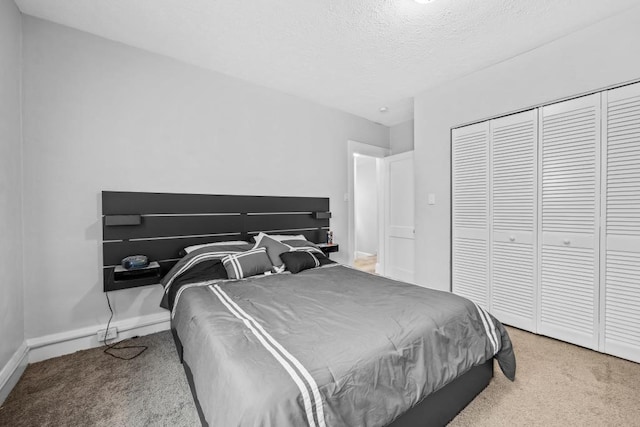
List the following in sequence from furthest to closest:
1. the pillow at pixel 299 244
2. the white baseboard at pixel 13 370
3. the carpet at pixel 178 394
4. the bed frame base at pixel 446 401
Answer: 1. the pillow at pixel 299 244
2. the white baseboard at pixel 13 370
3. the carpet at pixel 178 394
4. the bed frame base at pixel 446 401

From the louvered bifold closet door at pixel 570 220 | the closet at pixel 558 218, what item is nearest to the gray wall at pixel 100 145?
the closet at pixel 558 218

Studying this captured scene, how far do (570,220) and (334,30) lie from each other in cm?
256

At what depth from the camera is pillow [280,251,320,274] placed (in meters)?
2.51

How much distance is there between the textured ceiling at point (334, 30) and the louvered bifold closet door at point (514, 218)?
738 millimetres

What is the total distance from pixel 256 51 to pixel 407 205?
2.87 meters

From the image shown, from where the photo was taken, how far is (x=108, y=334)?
2328 millimetres

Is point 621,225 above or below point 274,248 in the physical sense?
above

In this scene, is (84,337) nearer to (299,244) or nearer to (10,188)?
(10,188)

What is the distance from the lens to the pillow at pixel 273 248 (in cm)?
257

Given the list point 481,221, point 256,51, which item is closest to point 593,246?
point 481,221

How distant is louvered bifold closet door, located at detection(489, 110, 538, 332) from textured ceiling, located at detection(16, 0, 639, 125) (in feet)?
2.42

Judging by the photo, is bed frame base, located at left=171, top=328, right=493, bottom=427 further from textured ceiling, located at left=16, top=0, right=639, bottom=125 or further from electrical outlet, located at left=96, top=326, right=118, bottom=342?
textured ceiling, located at left=16, top=0, right=639, bottom=125

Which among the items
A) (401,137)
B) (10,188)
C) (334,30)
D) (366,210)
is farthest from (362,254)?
(10,188)

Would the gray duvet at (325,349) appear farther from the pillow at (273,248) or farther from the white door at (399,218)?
the white door at (399,218)
